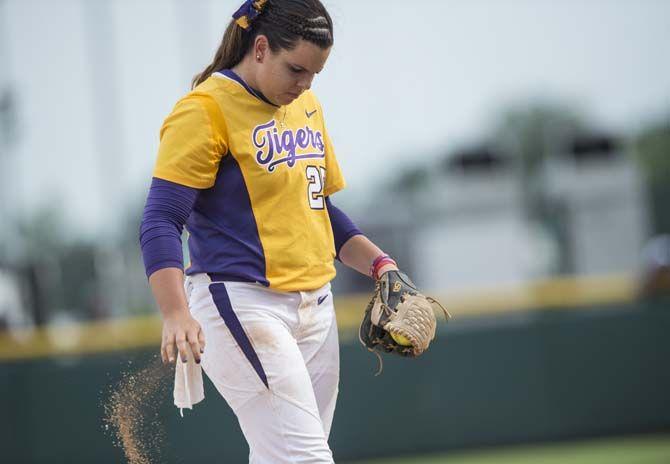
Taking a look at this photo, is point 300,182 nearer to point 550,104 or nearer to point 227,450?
point 227,450

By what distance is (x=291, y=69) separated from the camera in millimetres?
2916

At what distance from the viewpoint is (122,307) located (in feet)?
34.0

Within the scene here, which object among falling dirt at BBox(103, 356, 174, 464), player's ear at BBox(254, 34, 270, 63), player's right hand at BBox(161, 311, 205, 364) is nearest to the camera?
player's right hand at BBox(161, 311, 205, 364)

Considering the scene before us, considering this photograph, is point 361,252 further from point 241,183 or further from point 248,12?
point 248,12

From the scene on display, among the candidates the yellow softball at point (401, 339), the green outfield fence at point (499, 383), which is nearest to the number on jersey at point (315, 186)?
the yellow softball at point (401, 339)

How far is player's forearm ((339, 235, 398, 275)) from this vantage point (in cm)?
333

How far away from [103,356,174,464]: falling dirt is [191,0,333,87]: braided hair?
43.4 inches

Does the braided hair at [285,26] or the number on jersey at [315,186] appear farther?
the number on jersey at [315,186]

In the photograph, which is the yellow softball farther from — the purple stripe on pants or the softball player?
the purple stripe on pants

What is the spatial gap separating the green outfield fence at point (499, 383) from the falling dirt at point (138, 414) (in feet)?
13.4

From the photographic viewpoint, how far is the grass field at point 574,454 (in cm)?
677

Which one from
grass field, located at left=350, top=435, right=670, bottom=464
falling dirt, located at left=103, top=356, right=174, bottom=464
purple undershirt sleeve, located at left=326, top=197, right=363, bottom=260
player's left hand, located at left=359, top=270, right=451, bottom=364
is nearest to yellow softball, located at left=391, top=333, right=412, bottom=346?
player's left hand, located at left=359, top=270, right=451, bottom=364

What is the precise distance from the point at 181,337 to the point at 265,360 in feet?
0.95

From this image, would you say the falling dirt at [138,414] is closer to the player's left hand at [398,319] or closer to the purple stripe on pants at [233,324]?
the purple stripe on pants at [233,324]
